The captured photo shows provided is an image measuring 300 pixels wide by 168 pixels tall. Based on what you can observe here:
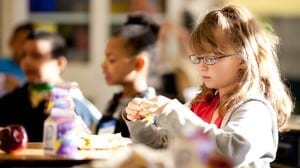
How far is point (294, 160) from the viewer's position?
2590 mm

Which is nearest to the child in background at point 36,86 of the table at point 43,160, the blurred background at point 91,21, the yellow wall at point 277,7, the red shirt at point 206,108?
the red shirt at point 206,108

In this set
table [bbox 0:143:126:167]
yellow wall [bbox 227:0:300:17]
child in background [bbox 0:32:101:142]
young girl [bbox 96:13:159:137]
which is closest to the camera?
table [bbox 0:143:126:167]

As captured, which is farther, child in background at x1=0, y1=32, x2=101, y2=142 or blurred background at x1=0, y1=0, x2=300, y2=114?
blurred background at x1=0, y1=0, x2=300, y2=114

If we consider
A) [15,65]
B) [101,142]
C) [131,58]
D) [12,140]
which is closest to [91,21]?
[15,65]

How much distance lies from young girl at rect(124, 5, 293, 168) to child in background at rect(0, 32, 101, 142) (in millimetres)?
764

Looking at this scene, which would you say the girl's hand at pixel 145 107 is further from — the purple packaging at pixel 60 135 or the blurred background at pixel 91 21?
the blurred background at pixel 91 21

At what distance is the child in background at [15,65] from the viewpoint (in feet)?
12.4

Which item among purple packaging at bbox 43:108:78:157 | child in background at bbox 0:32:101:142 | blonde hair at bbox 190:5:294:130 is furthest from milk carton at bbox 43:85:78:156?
child in background at bbox 0:32:101:142

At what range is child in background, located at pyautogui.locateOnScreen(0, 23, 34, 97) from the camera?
378 centimetres

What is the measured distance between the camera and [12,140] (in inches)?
66.1

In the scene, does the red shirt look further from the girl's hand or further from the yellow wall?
the yellow wall

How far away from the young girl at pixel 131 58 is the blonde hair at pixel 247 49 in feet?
2.52

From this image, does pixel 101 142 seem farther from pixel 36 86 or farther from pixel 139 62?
pixel 36 86

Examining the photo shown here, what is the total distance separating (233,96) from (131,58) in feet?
3.13
